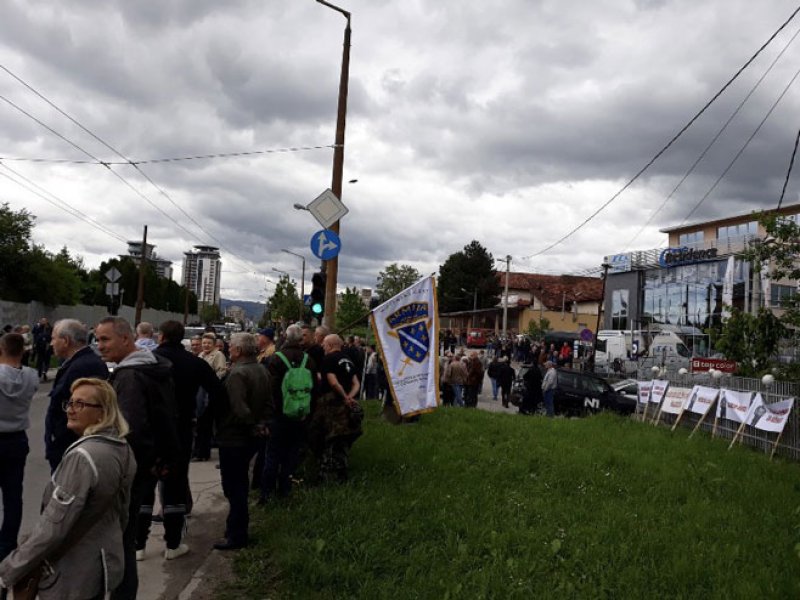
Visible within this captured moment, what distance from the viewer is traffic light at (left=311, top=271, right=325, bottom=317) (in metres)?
12.2

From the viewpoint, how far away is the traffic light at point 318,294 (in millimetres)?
12164

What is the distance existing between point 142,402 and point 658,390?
14337 millimetres

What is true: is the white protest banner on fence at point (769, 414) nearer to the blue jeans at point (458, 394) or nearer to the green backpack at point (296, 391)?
the green backpack at point (296, 391)

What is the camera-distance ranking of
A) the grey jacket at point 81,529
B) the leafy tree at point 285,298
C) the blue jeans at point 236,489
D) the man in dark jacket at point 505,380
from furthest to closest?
the leafy tree at point 285,298 < the man in dark jacket at point 505,380 < the blue jeans at point 236,489 < the grey jacket at point 81,529

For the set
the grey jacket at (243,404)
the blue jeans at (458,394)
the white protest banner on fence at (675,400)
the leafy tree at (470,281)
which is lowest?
the blue jeans at (458,394)

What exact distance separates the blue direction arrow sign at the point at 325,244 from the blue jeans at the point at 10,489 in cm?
668

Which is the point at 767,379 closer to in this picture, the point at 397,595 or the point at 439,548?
the point at 439,548

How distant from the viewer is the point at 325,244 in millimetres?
11406

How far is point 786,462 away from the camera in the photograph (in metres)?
10.7

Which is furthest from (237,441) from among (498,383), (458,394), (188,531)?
(498,383)

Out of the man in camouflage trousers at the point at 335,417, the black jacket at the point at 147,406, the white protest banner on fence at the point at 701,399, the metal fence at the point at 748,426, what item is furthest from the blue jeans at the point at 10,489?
the white protest banner on fence at the point at 701,399

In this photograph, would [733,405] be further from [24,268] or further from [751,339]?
[24,268]

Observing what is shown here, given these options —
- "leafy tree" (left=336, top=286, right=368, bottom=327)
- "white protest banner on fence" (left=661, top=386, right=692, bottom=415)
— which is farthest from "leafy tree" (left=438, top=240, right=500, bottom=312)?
"white protest banner on fence" (left=661, top=386, right=692, bottom=415)

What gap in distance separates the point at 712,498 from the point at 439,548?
3.60 m
